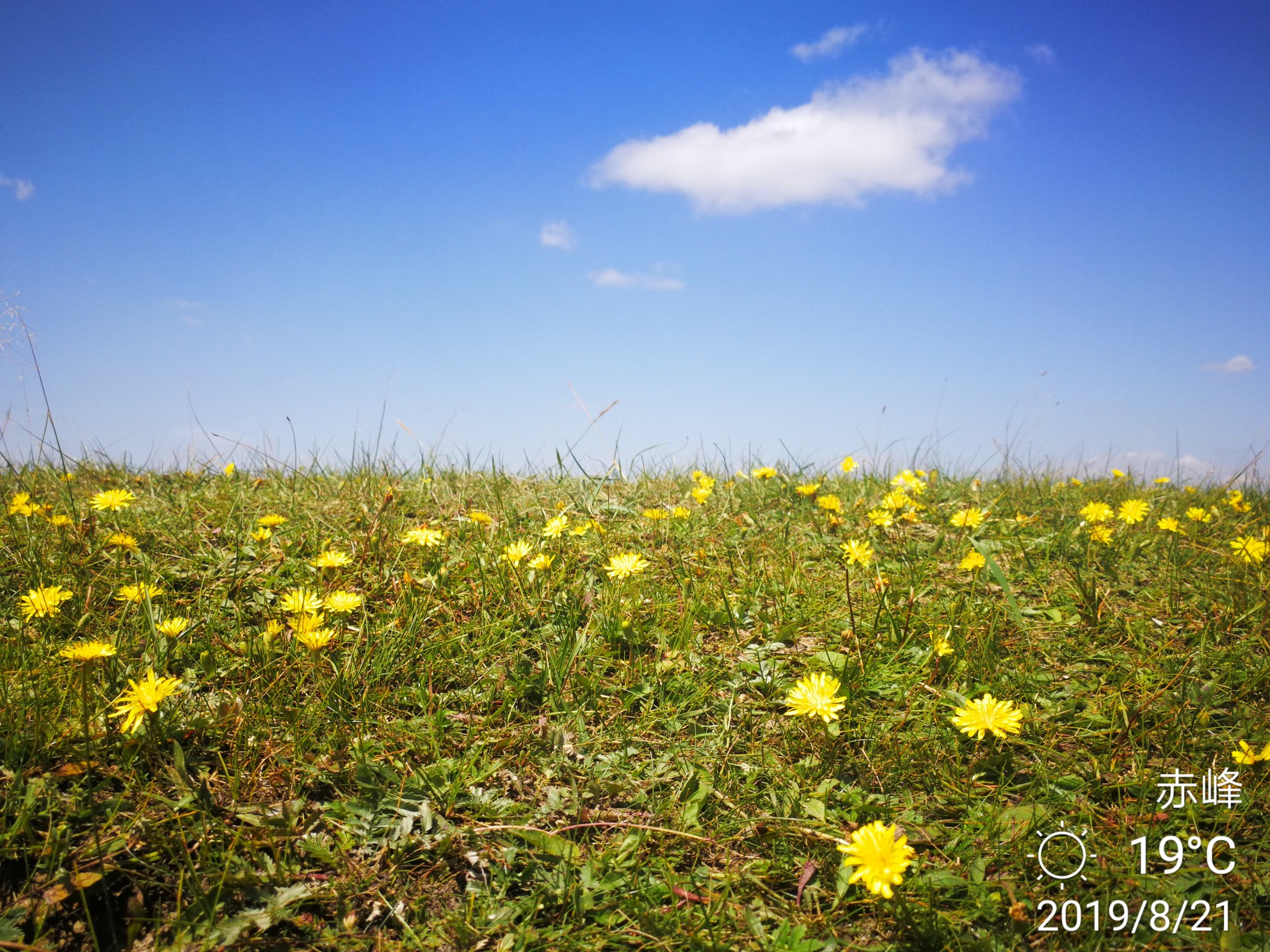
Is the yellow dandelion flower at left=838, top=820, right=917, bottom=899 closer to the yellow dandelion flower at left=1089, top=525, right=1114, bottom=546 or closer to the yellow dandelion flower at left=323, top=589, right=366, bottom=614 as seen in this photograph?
the yellow dandelion flower at left=323, top=589, right=366, bottom=614

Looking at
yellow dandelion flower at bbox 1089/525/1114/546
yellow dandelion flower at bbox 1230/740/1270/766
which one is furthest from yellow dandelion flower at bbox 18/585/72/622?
yellow dandelion flower at bbox 1089/525/1114/546

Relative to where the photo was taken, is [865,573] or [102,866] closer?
[102,866]

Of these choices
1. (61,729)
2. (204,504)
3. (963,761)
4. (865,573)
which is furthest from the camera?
(204,504)

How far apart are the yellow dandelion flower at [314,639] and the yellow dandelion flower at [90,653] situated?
53cm

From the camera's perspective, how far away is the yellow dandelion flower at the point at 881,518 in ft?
12.4

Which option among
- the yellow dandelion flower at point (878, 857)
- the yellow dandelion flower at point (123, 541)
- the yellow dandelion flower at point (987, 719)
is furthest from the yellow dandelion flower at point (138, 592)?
the yellow dandelion flower at point (987, 719)

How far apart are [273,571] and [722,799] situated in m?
2.22

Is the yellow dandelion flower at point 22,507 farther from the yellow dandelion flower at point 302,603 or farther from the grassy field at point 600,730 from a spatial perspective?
the yellow dandelion flower at point 302,603

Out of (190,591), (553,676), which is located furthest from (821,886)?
(190,591)

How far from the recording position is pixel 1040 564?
373 cm

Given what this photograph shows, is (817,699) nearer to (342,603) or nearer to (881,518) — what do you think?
(342,603)

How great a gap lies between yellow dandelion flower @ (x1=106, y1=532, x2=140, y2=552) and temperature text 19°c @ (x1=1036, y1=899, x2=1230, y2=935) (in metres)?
3.49

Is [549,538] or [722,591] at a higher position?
[549,538]

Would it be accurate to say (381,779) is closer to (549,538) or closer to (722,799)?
(722,799)
